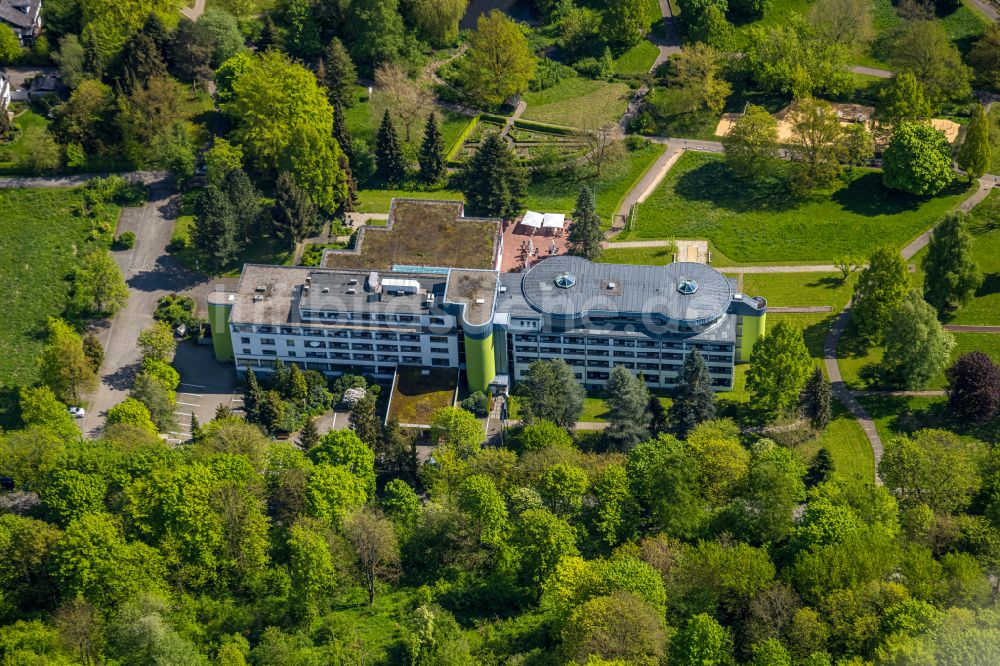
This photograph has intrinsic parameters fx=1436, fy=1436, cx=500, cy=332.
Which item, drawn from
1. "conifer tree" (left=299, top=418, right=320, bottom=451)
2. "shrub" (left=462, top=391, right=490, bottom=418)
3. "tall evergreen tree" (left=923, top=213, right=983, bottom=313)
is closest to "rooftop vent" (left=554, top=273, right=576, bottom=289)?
"shrub" (left=462, top=391, right=490, bottom=418)

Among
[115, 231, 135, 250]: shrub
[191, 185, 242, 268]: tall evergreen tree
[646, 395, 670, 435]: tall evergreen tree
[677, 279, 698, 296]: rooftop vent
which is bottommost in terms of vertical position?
[646, 395, 670, 435]: tall evergreen tree

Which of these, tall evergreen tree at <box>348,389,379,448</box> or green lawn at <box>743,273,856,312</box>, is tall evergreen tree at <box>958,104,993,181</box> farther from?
tall evergreen tree at <box>348,389,379,448</box>

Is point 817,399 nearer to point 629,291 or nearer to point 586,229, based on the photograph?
point 629,291

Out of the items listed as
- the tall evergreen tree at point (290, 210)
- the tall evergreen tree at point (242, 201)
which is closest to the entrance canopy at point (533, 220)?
the tall evergreen tree at point (290, 210)

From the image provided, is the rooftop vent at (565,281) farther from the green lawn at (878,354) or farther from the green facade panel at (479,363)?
the green lawn at (878,354)

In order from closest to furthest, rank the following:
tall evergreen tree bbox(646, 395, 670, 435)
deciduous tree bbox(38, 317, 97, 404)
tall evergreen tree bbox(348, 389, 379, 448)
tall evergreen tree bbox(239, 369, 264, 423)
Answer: tall evergreen tree bbox(348, 389, 379, 448) → tall evergreen tree bbox(646, 395, 670, 435) → tall evergreen tree bbox(239, 369, 264, 423) → deciduous tree bbox(38, 317, 97, 404)

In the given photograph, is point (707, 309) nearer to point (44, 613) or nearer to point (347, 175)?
point (347, 175)

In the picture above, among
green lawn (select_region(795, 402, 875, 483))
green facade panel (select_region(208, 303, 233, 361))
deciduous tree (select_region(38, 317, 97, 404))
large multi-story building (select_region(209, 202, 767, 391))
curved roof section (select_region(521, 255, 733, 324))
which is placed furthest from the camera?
green facade panel (select_region(208, 303, 233, 361))

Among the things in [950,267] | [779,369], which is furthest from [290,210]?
[950,267]
